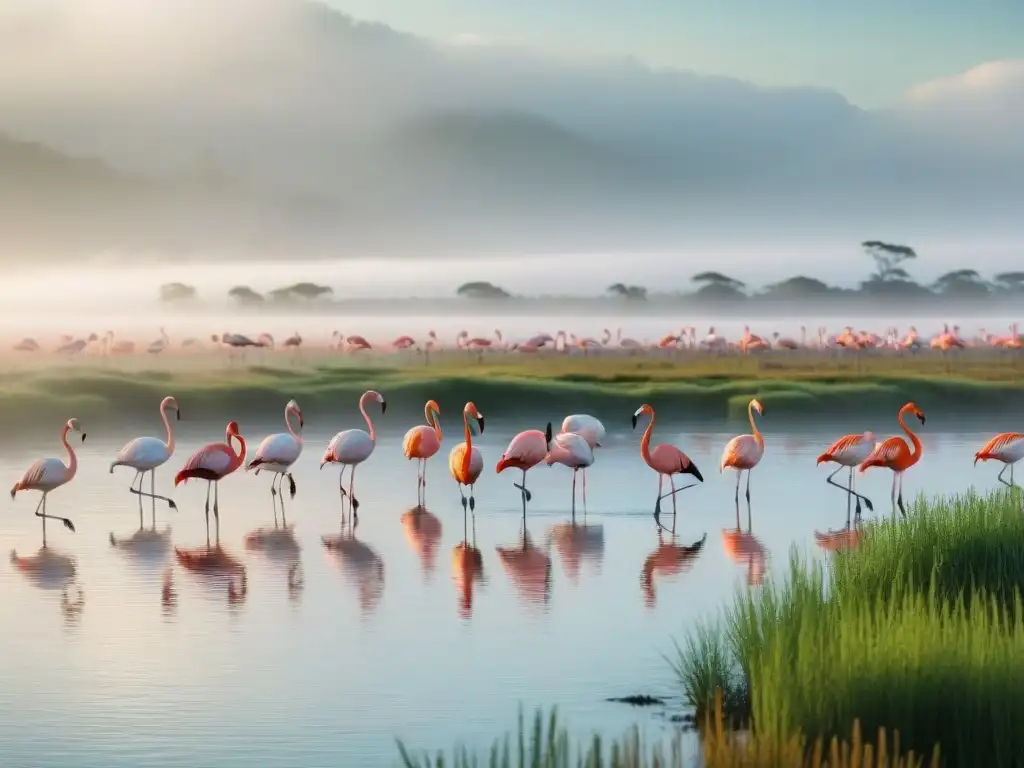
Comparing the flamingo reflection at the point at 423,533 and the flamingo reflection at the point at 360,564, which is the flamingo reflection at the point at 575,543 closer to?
the flamingo reflection at the point at 423,533

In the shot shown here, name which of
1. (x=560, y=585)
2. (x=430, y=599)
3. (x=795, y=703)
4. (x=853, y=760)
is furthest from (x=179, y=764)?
(x=560, y=585)

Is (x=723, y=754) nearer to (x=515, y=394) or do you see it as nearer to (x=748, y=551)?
(x=748, y=551)

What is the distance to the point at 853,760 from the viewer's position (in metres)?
5.58

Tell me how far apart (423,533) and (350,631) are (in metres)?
4.86

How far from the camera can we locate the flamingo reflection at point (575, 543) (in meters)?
13.1

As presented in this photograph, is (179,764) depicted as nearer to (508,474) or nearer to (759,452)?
(759,452)

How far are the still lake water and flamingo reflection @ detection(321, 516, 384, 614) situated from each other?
4 cm

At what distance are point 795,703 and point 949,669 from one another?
2.27ft

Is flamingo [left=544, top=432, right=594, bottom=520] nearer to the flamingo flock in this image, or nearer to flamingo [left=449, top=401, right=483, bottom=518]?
the flamingo flock

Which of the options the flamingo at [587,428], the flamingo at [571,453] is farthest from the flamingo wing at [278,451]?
the flamingo at [587,428]

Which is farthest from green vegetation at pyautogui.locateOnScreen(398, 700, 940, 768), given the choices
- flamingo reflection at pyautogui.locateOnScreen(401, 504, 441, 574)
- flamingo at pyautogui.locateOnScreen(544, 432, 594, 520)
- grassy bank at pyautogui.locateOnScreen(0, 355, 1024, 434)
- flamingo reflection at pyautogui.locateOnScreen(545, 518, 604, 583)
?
grassy bank at pyautogui.locateOnScreen(0, 355, 1024, 434)

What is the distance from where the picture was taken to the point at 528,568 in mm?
13023

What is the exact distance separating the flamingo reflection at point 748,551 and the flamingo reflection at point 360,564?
2.82 m

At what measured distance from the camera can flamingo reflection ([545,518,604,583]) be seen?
13133 millimetres
